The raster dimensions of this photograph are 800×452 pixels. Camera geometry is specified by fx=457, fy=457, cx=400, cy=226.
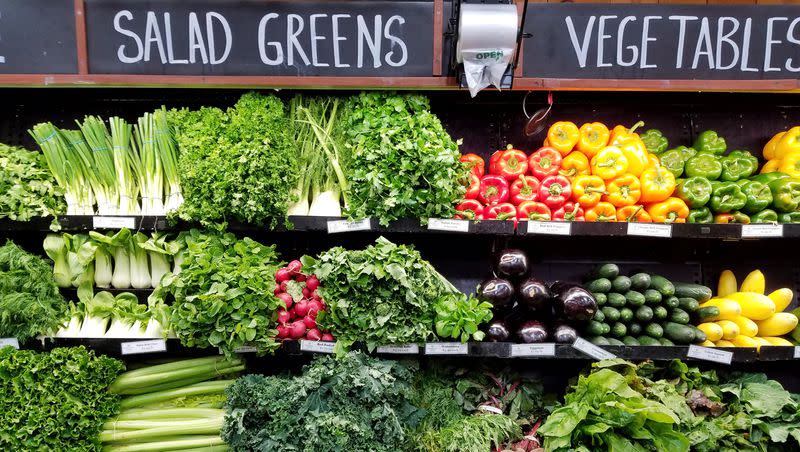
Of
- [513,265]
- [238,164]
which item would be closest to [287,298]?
[238,164]

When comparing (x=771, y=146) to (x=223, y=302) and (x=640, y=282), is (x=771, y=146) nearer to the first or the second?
(x=640, y=282)

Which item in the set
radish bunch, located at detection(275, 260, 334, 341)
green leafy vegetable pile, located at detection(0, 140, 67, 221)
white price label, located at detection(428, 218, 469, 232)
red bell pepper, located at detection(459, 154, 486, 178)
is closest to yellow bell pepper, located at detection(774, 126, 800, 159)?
red bell pepper, located at detection(459, 154, 486, 178)

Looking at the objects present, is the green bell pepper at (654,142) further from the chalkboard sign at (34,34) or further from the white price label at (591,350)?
the chalkboard sign at (34,34)

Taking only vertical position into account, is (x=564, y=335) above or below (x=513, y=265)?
below

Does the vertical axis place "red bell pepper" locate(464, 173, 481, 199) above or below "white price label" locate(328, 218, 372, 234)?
above

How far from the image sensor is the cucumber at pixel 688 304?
9.13ft

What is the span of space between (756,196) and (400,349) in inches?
95.7

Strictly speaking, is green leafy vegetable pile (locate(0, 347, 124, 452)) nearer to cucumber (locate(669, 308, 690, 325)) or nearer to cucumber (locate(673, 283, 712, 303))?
cucumber (locate(669, 308, 690, 325))

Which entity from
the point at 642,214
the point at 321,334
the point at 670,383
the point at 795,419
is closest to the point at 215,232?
the point at 321,334

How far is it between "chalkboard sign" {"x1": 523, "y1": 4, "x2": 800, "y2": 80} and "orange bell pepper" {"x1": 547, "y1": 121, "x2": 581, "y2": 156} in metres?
0.36

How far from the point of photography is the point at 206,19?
269cm

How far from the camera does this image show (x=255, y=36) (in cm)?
270

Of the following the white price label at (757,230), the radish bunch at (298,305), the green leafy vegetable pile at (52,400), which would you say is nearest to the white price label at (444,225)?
the radish bunch at (298,305)

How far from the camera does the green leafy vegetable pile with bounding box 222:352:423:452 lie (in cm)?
219
